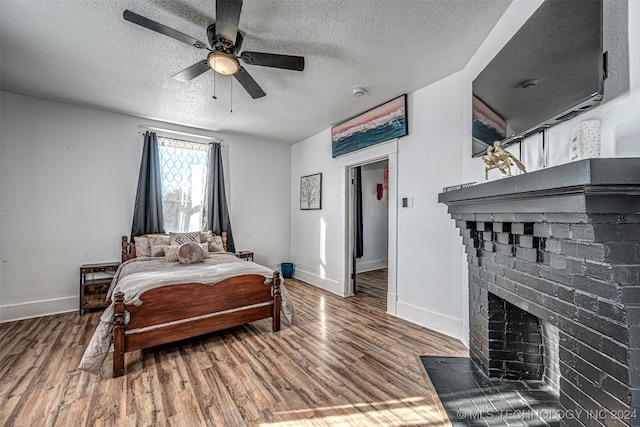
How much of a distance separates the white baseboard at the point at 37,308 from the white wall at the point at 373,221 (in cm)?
475

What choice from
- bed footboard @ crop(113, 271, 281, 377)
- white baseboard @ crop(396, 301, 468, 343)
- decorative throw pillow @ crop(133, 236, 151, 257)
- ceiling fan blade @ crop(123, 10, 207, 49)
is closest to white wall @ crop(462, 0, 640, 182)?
white baseboard @ crop(396, 301, 468, 343)

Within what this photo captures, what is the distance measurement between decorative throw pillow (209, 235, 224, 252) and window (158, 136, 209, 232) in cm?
45

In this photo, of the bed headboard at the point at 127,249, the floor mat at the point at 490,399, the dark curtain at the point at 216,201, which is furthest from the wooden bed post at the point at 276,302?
the bed headboard at the point at 127,249

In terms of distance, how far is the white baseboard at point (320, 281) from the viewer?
4.29 m

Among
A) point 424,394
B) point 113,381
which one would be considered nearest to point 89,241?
point 113,381

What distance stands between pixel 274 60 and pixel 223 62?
0.38 meters

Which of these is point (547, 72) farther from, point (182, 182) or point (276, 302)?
point (182, 182)

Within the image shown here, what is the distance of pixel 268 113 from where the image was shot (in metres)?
3.86

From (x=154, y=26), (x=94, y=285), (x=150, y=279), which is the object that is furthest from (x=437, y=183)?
Answer: (x=94, y=285)

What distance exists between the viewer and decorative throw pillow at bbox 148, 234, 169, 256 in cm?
365

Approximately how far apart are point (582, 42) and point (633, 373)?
133cm

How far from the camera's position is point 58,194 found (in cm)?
353

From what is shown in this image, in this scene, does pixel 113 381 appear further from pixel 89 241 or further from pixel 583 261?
pixel 583 261

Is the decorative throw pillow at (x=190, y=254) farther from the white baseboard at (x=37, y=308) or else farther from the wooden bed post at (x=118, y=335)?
the white baseboard at (x=37, y=308)
